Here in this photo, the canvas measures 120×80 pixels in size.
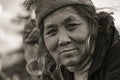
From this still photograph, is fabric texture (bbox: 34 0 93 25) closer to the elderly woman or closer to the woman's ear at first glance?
the elderly woman

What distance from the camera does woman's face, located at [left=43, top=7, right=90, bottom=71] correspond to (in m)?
1.87

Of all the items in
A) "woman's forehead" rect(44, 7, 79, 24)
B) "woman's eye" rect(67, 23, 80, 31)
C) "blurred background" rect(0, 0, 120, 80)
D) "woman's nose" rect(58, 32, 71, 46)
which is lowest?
"blurred background" rect(0, 0, 120, 80)

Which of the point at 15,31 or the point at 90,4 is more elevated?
the point at 90,4

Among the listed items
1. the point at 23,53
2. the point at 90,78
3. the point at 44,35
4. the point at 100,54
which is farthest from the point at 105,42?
the point at 23,53

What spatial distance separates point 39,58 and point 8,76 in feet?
5.39

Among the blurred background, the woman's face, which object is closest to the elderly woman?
the woman's face

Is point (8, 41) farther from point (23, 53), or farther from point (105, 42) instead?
point (105, 42)

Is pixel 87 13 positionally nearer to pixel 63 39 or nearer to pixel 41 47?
pixel 63 39

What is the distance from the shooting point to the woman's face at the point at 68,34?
1868 mm

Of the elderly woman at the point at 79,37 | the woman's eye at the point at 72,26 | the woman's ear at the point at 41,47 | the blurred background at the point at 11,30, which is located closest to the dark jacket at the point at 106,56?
the elderly woman at the point at 79,37

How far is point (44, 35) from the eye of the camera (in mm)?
1995

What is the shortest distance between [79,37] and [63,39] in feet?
0.26

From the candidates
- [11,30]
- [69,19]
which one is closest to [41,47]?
[69,19]

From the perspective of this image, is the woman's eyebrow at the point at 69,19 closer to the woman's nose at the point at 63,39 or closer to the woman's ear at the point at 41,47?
the woman's nose at the point at 63,39
